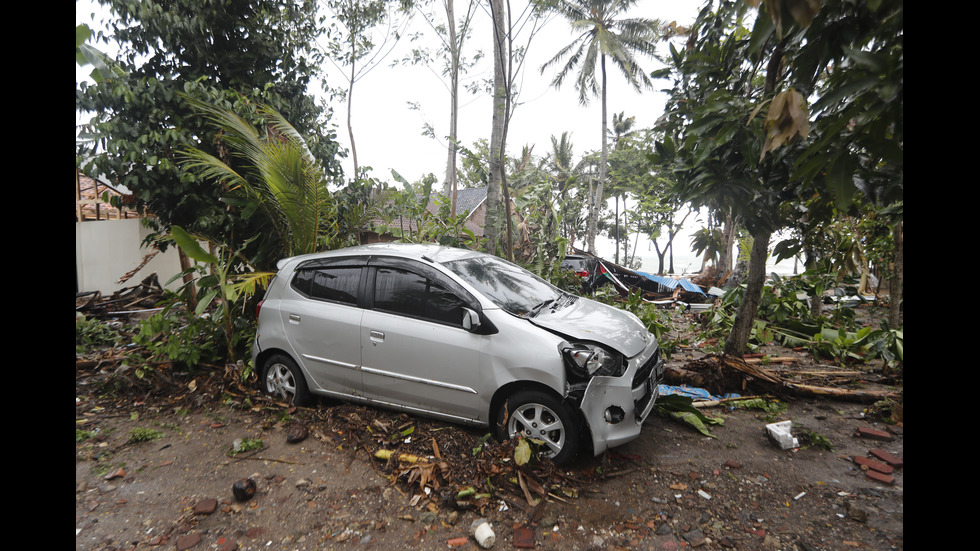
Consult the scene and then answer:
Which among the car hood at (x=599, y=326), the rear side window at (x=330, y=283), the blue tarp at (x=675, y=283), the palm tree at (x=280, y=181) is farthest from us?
the blue tarp at (x=675, y=283)

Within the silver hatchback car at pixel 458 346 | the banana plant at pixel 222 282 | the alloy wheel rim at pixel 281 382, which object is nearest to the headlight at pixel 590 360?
the silver hatchback car at pixel 458 346

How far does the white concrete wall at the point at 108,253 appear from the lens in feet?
33.3

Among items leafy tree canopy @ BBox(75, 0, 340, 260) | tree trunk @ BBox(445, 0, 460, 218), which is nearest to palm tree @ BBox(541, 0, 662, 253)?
tree trunk @ BBox(445, 0, 460, 218)

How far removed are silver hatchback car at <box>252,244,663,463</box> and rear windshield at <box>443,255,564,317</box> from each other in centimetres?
2

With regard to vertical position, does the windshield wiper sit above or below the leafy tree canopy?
below

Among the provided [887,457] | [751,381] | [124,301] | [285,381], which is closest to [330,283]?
[285,381]

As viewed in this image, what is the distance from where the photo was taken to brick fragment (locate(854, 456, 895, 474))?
3.37 m

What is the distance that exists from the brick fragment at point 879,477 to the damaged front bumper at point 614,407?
63.8 inches

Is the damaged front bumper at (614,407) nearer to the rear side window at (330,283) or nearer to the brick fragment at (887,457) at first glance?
the brick fragment at (887,457)

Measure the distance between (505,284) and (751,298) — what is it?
3.11m

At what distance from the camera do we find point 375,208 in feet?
25.9

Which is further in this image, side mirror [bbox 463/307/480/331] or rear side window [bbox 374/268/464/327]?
rear side window [bbox 374/268/464/327]

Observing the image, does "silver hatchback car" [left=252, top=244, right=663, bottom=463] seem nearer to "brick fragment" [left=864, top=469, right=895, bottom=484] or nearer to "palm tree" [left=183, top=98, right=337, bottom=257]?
"palm tree" [left=183, top=98, right=337, bottom=257]
